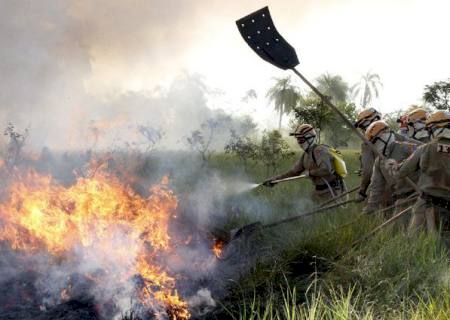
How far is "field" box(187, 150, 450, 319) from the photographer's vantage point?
3.78m

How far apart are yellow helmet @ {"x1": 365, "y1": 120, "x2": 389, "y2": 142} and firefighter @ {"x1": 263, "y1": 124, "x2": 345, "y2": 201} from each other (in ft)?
4.79

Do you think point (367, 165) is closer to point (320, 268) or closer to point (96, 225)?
point (320, 268)

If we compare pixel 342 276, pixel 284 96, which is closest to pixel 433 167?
pixel 342 276

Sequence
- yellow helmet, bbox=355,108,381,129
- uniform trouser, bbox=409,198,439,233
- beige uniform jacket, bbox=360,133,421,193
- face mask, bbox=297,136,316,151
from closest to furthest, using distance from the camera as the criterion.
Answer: uniform trouser, bbox=409,198,439,233
beige uniform jacket, bbox=360,133,421,193
yellow helmet, bbox=355,108,381,129
face mask, bbox=297,136,316,151

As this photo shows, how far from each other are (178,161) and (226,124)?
279cm

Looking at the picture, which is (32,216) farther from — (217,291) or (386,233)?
(386,233)

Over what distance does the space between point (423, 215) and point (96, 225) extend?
4.30m

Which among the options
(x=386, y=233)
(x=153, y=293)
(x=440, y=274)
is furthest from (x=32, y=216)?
(x=440, y=274)

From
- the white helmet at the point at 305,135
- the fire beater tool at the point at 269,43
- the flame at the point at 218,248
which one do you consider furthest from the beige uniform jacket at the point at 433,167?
the flame at the point at 218,248

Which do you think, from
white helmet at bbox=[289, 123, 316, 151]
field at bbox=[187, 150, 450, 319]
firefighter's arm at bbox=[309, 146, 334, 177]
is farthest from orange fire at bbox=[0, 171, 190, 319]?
firefighter's arm at bbox=[309, 146, 334, 177]

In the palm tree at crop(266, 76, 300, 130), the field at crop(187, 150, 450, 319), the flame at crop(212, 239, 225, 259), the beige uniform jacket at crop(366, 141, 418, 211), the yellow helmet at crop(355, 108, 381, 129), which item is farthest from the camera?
the palm tree at crop(266, 76, 300, 130)

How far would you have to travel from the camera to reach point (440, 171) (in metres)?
5.55

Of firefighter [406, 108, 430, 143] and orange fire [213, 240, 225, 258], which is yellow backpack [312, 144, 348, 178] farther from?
orange fire [213, 240, 225, 258]

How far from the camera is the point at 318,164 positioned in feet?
26.7
